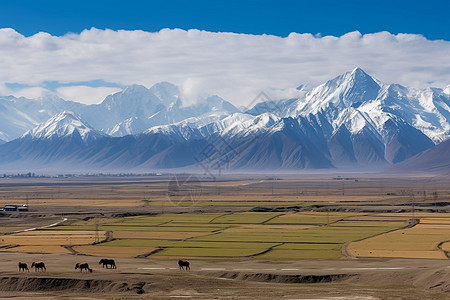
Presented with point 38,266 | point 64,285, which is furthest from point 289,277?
point 38,266

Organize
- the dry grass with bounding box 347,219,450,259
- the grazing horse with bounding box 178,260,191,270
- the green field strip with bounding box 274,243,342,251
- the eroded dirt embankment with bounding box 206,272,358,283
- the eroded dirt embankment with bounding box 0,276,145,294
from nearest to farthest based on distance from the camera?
the eroded dirt embankment with bounding box 0,276,145,294 → the eroded dirt embankment with bounding box 206,272,358,283 → the grazing horse with bounding box 178,260,191,270 → the dry grass with bounding box 347,219,450,259 → the green field strip with bounding box 274,243,342,251

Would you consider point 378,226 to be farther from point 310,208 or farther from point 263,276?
point 263,276

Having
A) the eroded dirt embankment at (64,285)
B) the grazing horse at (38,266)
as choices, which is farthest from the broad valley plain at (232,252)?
the grazing horse at (38,266)

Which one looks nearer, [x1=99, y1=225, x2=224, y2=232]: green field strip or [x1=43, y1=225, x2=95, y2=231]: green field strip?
[x1=99, y1=225, x2=224, y2=232]: green field strip

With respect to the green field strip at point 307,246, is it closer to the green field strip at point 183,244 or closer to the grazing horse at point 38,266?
the green field strip at point 183,244

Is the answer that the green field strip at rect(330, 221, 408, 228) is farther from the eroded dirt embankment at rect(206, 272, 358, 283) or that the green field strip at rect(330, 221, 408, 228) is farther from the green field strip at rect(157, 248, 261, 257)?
the eroded dirt embankment at rect(206, 272, 358, 283)

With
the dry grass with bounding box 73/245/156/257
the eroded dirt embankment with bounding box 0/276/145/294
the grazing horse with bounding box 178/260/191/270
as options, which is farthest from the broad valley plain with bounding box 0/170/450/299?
the grazing horse with bounding box 178/260/191/270
